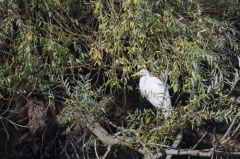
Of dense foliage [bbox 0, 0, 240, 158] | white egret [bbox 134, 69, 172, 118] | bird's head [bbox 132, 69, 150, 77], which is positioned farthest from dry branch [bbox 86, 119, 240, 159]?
bird's head [bbox 132, 69, 150, 77]

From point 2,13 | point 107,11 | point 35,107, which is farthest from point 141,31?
point 35,107

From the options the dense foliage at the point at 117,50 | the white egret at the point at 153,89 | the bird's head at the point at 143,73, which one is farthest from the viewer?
the bird's head at the point at 143,73

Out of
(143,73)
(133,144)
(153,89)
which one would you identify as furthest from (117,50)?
(133,144)

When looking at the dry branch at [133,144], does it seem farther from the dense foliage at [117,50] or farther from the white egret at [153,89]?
the white egret at [153,89]

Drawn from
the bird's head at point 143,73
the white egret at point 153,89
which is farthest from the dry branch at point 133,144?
the bird's head at point 143,73

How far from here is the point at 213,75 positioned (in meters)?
4.51

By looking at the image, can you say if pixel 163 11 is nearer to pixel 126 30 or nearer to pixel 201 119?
pixel 126 30

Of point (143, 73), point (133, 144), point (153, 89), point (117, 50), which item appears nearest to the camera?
point (133, 144)

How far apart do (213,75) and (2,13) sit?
171 centimetres

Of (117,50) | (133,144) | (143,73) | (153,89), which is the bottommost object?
(133,144)

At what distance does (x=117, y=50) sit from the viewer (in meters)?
4.65

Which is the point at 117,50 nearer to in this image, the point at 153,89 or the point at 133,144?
the point at 153,89

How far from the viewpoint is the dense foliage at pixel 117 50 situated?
437cm

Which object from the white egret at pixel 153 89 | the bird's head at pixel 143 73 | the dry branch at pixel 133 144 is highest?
the bird's head at pixel 143 73
